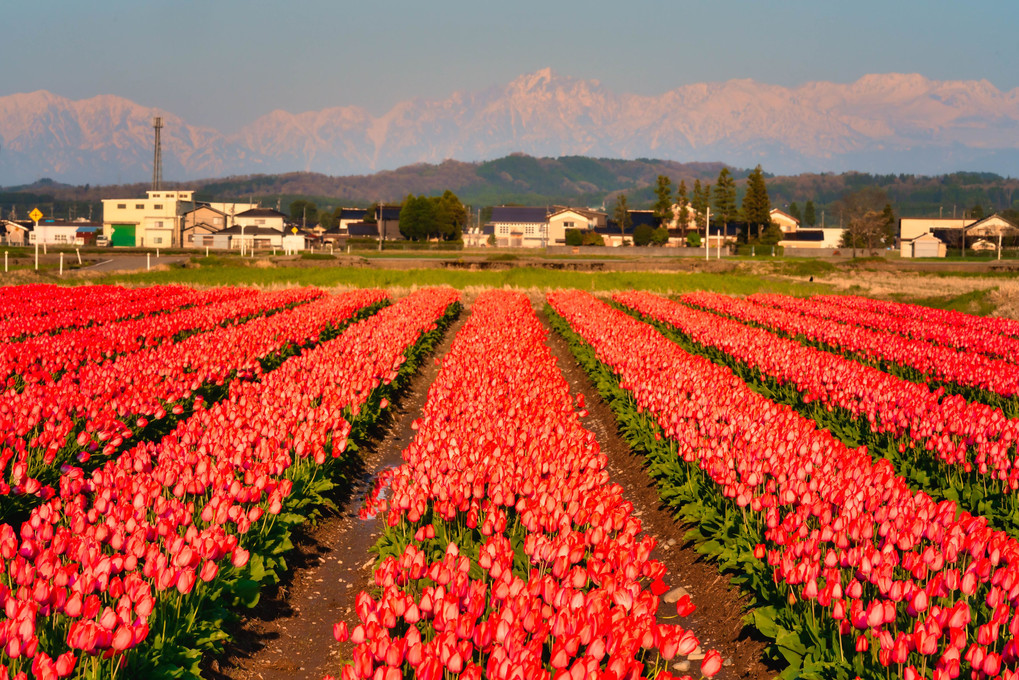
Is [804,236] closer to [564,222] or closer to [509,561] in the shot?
[564,222]

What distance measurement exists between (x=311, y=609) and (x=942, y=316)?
20.2 meters

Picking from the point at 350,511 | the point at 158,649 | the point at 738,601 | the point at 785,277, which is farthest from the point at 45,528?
the point at 785,277

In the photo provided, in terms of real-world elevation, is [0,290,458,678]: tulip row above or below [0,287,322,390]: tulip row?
below

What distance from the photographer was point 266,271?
4231 centimetres

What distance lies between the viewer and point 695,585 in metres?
6.40

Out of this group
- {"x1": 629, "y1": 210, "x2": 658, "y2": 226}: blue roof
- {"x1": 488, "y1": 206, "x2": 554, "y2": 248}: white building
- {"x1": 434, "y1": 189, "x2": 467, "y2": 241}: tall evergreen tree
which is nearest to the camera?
{"x1": 434, "y1": 189, "x2": 467, "y2": 241}: tall evergreen tree

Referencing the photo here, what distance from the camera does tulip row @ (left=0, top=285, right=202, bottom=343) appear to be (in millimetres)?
16141

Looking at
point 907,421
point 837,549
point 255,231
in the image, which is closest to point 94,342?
point 907,421

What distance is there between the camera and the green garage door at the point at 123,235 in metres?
114

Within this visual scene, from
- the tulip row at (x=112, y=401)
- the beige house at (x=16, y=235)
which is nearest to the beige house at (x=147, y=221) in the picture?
the beige house at (x=16, y=235)

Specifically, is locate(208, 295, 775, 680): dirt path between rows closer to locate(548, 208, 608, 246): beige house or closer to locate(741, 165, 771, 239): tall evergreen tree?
locate(741, 165, 771, 239): tall evergreen tree

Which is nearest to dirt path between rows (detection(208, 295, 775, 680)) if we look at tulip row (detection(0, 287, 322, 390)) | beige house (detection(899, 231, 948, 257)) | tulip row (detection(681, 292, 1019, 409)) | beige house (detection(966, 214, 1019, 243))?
tulip row (detection(0, 287, 322, 390))

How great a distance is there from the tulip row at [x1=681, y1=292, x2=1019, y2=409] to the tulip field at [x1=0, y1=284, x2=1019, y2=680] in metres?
0.10

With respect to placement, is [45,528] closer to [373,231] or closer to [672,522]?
[672,522]
